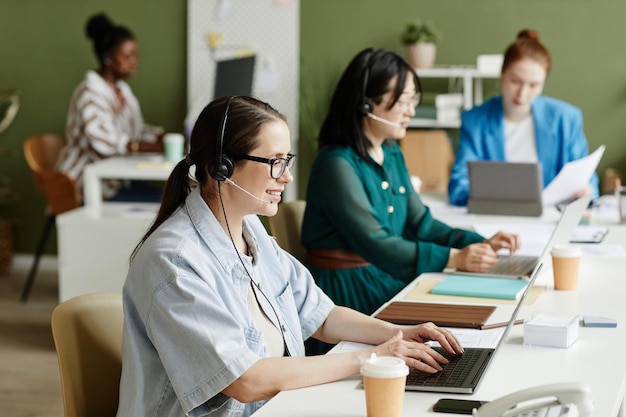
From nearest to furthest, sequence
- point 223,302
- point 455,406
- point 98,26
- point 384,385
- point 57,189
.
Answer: point 384,385, point 455,406, point 223,302, point 57,189, point 98,26

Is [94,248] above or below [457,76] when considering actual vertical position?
below

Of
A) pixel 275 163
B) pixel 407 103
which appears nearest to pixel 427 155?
pixel 407 103

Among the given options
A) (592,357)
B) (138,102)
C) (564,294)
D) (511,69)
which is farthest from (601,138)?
(592,357)

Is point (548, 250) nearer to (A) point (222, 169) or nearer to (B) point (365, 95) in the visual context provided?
(A) point (222, 169)

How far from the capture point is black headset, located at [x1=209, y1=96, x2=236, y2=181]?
5.84ft

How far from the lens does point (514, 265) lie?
268 cm

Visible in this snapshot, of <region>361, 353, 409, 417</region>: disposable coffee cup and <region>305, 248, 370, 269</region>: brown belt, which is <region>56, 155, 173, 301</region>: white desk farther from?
<region>361, 353, 409, 417</region>: disposable coffee cup

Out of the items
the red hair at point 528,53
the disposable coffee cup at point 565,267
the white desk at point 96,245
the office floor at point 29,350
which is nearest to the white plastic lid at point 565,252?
the disposable coffee cup at point 565,267

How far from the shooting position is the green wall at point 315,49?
534cm

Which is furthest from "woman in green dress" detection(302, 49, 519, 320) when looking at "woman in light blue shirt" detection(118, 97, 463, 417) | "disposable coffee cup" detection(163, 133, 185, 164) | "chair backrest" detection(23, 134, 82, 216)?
"chair backrest" detection(23, 134, 82, 216)

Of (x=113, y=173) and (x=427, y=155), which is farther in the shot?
(x=427, y=155)

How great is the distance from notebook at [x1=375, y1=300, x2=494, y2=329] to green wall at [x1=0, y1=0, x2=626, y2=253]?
135 inches

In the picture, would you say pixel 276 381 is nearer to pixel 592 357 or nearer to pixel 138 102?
pixel 592 357

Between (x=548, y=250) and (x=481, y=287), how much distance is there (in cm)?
31
